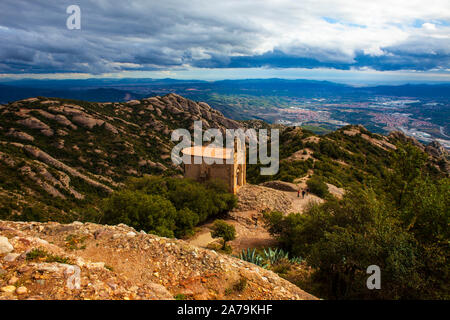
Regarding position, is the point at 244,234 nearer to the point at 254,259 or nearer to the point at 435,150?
the point at 254,259

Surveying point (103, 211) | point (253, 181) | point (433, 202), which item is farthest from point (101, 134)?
point (433, 202)

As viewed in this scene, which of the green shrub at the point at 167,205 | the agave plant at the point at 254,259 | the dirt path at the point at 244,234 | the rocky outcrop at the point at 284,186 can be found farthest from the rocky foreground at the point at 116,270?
the rocky outcrop at the point at 284,186

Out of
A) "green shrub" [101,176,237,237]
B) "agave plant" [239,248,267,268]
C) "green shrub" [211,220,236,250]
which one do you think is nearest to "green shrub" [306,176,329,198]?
"green shrub" [101,176,237,237]

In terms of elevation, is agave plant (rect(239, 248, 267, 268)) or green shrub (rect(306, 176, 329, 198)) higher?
agave plant (rect(239, 248, 267, 268))

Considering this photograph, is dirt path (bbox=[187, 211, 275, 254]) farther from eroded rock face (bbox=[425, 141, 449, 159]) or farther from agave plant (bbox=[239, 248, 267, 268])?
eroded rock face (bbox=[425, 141, 449, 159])

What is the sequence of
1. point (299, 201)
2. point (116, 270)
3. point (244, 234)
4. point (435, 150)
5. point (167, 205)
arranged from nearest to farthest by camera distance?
point (116, 270) → point (167, 205) → point (244, 234) → point (299, 201) → point (435, 150)

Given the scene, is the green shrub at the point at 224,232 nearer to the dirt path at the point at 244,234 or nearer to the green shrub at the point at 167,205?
the dirt path at the point at 244,234

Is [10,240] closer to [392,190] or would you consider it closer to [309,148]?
[392,190]

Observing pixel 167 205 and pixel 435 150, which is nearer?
pixel 167 205

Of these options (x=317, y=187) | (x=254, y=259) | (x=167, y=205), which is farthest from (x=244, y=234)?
(x=317, y=187)
